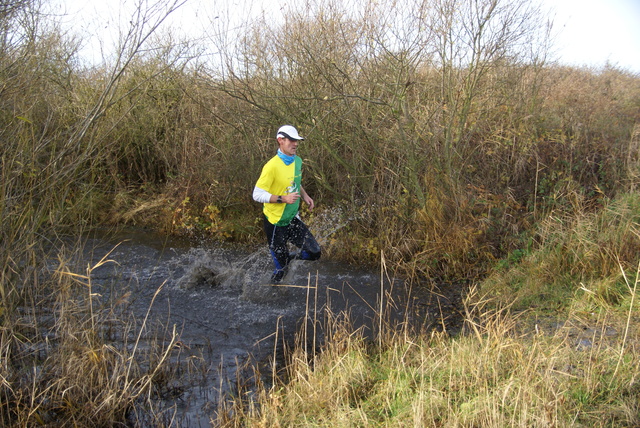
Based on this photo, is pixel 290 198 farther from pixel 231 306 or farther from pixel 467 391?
pixel 467 391

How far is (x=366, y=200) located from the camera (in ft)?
28.0

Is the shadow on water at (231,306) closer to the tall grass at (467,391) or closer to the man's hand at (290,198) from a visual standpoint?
the tall grass at (467,391)

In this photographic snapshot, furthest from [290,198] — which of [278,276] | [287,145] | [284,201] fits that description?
[278,276]

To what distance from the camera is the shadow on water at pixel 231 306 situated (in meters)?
4.54

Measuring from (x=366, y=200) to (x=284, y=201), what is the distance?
2711 mm

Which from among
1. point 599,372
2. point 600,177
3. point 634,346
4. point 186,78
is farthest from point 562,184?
point 186,78

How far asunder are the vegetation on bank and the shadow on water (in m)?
0.29

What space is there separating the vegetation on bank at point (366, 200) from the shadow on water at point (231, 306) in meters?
0.29

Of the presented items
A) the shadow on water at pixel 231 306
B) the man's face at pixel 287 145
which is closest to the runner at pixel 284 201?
the man's face at pixel 287 145

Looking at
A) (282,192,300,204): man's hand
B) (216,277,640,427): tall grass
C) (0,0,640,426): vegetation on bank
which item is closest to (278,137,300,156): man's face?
(282,192,300,204): man's hand

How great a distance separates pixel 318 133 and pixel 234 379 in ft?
15.6

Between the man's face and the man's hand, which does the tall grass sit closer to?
the man's hand

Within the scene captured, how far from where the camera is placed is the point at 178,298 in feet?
22.2

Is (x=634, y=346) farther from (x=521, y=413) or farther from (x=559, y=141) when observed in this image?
(x=559, y=141)
